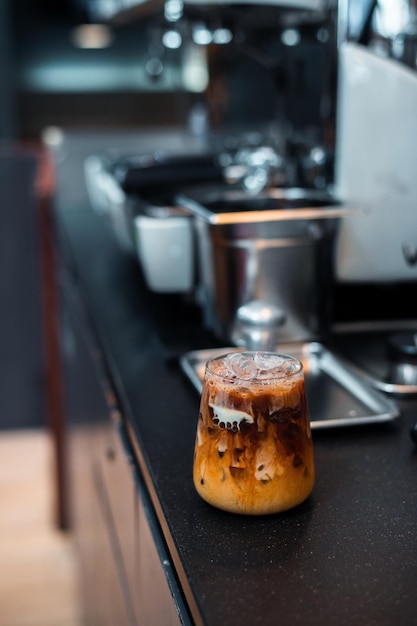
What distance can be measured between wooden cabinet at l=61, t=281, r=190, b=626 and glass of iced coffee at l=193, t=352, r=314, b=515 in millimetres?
79

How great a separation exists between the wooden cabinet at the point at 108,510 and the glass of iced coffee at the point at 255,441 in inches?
3.1

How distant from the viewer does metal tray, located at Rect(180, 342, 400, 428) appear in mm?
758

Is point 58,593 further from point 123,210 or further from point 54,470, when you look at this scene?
point 123,210

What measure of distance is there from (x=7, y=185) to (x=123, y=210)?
154cm

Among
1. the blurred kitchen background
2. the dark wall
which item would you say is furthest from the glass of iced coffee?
the dark wall

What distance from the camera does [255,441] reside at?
0.58 meters

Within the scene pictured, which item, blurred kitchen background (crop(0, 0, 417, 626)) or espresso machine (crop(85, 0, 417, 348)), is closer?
espresso machine (crop(85, 0, 417, 348))

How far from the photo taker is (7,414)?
2746 millimetres

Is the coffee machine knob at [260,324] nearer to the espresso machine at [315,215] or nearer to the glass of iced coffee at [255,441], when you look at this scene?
the espresso machine at [315,215]

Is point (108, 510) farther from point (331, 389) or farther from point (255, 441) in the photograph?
point (255, 441)

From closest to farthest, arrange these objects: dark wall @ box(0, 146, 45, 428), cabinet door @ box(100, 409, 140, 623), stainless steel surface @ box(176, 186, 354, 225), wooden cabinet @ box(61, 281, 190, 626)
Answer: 1. wooden cabinet @ box(61, 281, 190, 626)
2. cabinet door @ box(100, 409, 140, 623)
3. stainless steel surface @ box(176, 186, 354, 225)
4. dark wall @ box(0, 146, 45, 428)

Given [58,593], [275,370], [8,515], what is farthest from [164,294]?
[8,515]

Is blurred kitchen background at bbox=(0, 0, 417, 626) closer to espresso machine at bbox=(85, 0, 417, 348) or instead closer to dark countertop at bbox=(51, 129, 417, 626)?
espresso machine at bbox=(85, 0, 417, 348)

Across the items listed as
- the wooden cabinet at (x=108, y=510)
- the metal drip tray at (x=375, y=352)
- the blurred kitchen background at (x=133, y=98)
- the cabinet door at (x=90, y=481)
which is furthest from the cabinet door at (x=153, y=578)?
the blurred kitchen background at (x=133, y=98)
